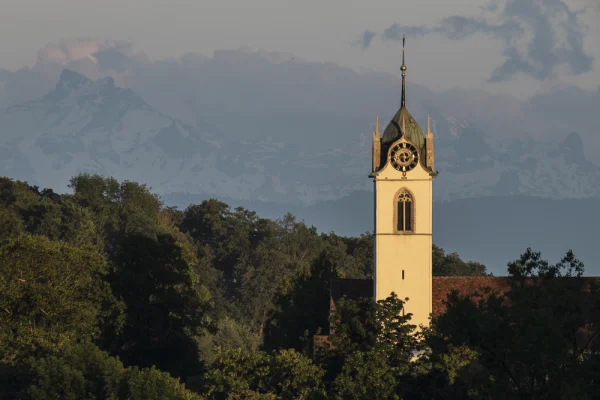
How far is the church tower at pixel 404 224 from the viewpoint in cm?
6200

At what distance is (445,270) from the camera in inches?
4414

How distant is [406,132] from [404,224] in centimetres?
402

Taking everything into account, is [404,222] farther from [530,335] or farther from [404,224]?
[530,335]

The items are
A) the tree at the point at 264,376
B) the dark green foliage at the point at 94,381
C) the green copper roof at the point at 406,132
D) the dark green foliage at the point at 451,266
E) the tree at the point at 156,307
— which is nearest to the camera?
the dark green foliage at the point at 94,381

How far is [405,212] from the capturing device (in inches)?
2453

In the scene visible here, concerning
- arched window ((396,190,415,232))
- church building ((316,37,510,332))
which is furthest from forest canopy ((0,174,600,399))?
arched window ((396,190,415,232))

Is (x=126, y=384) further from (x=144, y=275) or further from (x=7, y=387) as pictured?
(x=144, y=275)

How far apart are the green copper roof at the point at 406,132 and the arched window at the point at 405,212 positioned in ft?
7.43

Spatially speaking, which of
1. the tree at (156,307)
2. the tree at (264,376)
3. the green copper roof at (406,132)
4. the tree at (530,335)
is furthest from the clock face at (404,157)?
the tree at (530,335)

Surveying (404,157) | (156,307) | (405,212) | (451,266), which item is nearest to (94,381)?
(405,212)

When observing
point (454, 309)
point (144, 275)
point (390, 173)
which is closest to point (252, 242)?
point (144, 275)

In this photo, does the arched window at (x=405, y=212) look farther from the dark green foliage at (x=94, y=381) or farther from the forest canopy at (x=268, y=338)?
the dark green foliage at (x=94, y=381)

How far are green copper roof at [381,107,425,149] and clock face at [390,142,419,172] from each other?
0.33m

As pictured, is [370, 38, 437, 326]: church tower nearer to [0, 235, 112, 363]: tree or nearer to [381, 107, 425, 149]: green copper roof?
[381, 107, 425, 149]: green copper roof
